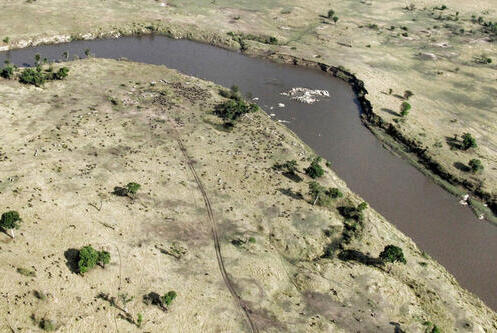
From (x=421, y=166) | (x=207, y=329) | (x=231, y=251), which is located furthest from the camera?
(x=421, y=166)

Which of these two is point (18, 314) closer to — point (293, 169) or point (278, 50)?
point (293, 169)

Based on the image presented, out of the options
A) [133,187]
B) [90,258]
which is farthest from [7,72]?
[90,258]

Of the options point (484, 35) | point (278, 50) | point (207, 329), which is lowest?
point (207, 329)

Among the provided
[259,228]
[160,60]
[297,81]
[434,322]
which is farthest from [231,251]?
[160,60]

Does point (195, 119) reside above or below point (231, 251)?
above

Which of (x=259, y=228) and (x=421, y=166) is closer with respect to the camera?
(x=259, y=228)

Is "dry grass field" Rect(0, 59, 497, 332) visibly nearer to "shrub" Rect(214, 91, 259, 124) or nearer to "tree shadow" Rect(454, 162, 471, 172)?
"shrub" Rect(214, 91, 259, 124)

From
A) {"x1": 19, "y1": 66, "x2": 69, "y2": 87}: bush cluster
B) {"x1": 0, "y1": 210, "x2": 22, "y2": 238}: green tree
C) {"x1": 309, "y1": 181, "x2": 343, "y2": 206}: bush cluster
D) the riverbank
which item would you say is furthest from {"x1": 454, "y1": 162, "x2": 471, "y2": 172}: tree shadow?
{"x1": 19, "y1": 66, "x2": 69, "y2": 87}: bush cluster

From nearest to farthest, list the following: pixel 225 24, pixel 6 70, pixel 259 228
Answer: pixel 259 228
pixel 6 70
pixel 225 24
